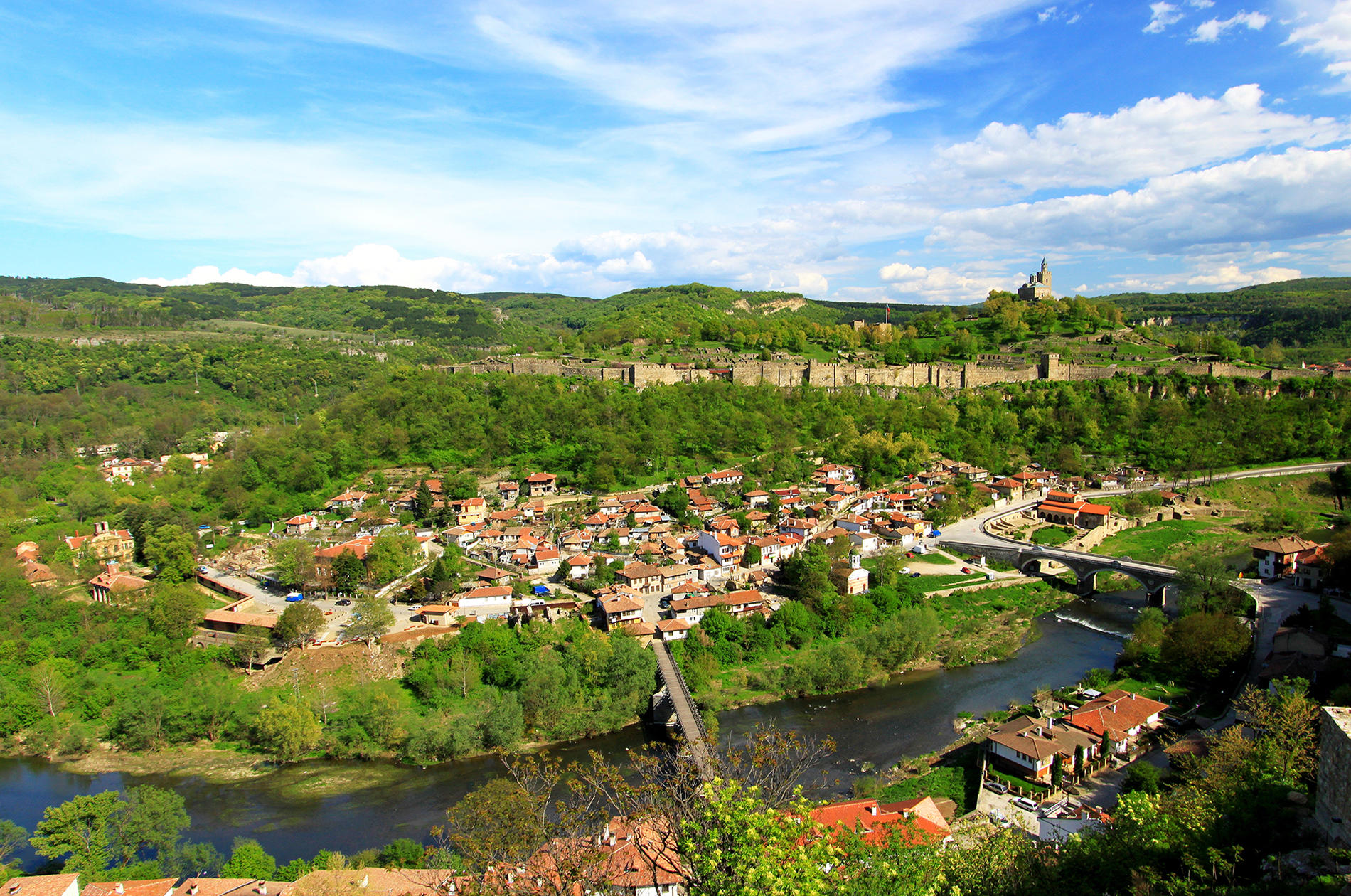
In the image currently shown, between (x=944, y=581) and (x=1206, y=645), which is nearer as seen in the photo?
(x=1206, y=645)

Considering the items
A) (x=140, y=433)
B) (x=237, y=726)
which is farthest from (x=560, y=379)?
(x=237, y=726)

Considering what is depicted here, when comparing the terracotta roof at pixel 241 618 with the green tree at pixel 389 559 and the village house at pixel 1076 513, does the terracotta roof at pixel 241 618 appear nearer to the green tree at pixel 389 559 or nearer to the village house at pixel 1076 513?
the green tree at pixel 389 559

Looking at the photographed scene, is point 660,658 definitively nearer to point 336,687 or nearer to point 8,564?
point 336,687

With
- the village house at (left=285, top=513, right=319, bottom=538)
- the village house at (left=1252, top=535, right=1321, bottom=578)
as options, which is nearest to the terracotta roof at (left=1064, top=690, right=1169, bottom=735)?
the village house at (left=1252, top=535, right=1321, bottom=578)

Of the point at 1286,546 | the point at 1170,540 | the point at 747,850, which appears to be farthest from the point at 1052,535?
the point at 747,850

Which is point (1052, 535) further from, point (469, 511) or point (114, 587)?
point (114, 587)

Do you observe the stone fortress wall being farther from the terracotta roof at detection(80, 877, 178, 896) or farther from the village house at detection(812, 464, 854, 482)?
the terracotta roof at detection(80, 877, 178, 896)

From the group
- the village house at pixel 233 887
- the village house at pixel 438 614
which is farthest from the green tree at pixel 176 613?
the village house at pixel 233 887
